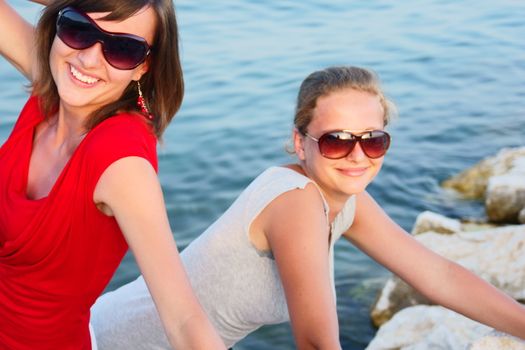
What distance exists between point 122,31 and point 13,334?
0.99 metres

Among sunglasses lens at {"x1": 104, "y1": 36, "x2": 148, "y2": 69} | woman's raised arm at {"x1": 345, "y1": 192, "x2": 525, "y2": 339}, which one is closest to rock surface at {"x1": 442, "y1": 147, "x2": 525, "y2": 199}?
woman's raised arm at {"x1": 345, "y1": 192, "x2": 525, "y2": 339}

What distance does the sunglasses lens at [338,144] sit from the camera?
9.70ft

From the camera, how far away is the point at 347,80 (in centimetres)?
305

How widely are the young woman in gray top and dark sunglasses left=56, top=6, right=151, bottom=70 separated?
29.0 inches

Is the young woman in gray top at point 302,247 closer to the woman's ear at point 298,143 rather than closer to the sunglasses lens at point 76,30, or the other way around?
the woman's ear at point 298,143

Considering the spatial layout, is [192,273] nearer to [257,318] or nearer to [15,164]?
[257,318]

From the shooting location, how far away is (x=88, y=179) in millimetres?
2324

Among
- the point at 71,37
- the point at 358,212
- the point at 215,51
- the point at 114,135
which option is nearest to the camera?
the point at 114,135

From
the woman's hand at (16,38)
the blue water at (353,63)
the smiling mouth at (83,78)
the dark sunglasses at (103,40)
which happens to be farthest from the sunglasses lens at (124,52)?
the blue water at (353,63)

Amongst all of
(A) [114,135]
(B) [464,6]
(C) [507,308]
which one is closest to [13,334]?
(A) [114,135]

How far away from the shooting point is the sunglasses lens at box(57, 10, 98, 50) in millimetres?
2463

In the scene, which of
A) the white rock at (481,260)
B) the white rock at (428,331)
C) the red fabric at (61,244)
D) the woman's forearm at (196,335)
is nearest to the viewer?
the woman's forearm at (196,335)

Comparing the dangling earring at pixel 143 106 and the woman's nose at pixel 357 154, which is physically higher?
the dangling earring at pixel 143 106

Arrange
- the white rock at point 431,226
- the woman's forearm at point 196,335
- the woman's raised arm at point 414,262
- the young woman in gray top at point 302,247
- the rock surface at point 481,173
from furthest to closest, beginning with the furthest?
the rock surface at point 481,173, the white rock at point 431,226, the woman's raised arm at point 414,262, the young woman in gray top at point 302,247, the woman's forearm at point 196,335
